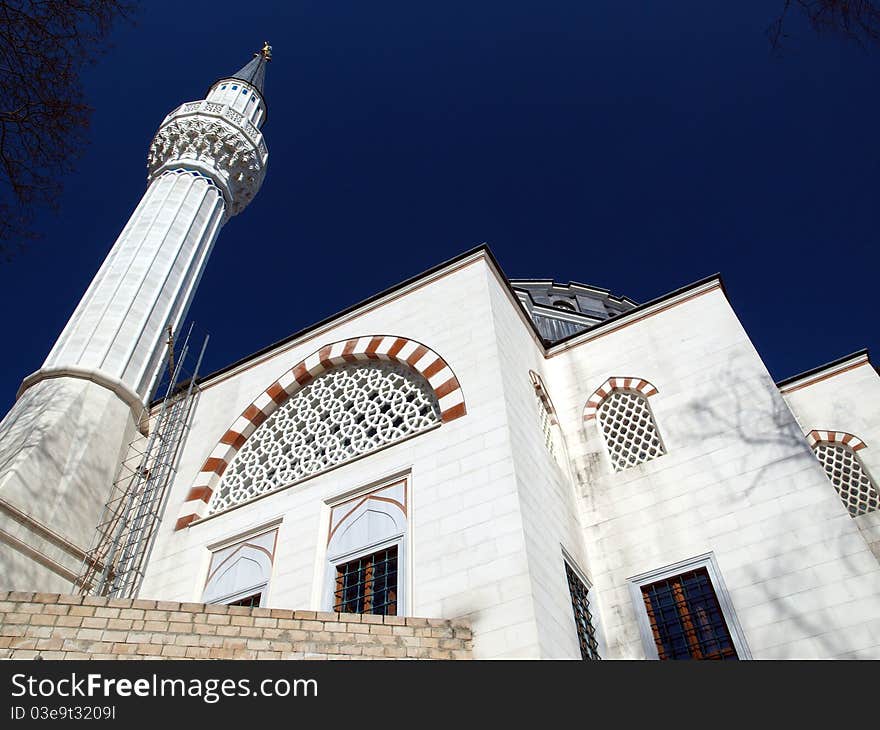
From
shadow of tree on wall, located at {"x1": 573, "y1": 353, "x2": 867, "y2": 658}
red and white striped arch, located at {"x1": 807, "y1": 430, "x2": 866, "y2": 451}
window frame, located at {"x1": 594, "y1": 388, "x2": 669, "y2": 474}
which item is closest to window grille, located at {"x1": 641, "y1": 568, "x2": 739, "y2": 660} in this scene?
shadow of tree on wall, located at {"x1": 573, "y1": 353, "x2": 867, "y2": 658}

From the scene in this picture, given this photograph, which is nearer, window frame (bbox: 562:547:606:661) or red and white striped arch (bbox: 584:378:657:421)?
window frame (bbox: 562:547:606:661)

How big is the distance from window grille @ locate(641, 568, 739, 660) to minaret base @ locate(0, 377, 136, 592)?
5.24m

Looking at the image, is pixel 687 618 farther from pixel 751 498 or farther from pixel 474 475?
pixel 474 475

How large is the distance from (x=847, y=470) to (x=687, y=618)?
3.28 m

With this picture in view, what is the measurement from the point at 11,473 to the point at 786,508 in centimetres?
665

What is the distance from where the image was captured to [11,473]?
22.3 feet

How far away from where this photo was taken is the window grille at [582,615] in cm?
547

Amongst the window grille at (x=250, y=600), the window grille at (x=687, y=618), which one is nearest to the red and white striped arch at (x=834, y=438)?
the window grille at (x=687, y=618)

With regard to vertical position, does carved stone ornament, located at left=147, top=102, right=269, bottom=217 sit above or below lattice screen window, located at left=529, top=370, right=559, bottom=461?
above

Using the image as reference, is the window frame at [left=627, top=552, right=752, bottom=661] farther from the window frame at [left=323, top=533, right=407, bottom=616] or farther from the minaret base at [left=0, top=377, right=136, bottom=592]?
the minaret base at [left=0, top=377, right=136, bottom=592]

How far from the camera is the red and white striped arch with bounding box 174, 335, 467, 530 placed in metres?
6.78

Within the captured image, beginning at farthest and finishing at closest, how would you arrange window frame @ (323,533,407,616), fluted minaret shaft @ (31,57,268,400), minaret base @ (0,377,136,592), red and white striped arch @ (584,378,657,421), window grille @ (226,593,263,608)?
fluted minaret shaft @ (31,57,268,400) → red and white striped arch @ (584,378,657,421) → minaret base @ (0,377,136,592) → window grille @ (226,593,263,608) → window frame @ (323,533,407,616)

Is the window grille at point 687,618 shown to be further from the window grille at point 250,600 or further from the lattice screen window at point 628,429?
the window grille at point 250,600
